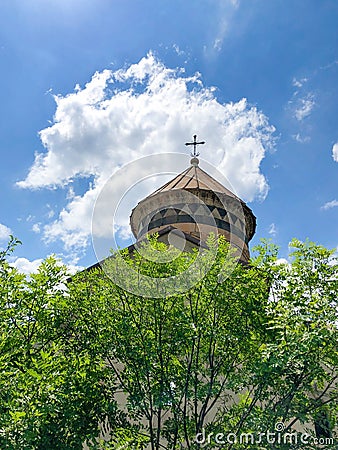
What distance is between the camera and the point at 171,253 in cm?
716

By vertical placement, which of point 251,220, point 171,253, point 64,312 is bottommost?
point 64,312

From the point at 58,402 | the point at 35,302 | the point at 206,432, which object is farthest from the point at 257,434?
the point at 35,302

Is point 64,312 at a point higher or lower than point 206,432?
higher

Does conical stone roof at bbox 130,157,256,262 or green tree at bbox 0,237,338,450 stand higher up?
conical stone roof at bbox 130,157,256,262

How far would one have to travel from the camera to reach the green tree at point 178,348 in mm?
5699

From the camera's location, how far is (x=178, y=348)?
21.6 ft

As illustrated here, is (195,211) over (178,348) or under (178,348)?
over

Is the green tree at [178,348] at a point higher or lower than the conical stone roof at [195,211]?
lower

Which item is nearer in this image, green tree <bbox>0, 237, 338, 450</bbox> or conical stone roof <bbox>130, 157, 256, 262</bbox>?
green tree <bbox>0, 237, 338, 450</bbox>

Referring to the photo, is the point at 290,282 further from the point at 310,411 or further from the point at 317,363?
the point at 310,411

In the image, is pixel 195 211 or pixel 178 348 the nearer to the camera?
pixel 178 348

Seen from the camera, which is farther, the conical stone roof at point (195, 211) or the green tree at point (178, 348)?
the conical stone roof at point (195, 211)

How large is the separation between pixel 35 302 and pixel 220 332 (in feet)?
9.98

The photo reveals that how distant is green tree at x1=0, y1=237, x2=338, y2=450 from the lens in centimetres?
570
